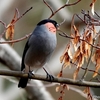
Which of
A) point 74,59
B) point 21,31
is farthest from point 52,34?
point 21,31

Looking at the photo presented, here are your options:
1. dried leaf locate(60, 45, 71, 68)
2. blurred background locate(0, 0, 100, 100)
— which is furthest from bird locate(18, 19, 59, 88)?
blurred background locate(0, 0, 100, 100)

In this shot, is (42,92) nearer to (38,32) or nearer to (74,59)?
(38,32)

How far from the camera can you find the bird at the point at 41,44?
321 cm

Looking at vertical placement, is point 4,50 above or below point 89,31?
below

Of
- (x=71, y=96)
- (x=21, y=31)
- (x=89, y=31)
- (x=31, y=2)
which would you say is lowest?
(x=71, y=96)

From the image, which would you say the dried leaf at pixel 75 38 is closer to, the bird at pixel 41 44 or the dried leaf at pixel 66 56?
the dried leaf at pixel 66 56

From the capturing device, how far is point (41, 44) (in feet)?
10.6

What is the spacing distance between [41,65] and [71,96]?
14.6 feet

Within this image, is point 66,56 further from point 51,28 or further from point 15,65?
point 15,65

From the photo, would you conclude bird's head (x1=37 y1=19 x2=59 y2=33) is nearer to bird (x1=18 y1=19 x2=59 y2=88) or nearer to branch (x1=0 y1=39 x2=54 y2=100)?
bird (x1=18 y1=19 x2=59 y2=88)

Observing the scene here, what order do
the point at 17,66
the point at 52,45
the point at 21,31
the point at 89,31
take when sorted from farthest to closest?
1. the point at 21,31
2. the point at 17,66
3. the point at 52,45
4. the point at 89,31

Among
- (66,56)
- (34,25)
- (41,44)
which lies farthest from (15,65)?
(34,25)

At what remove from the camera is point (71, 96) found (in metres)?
7.72

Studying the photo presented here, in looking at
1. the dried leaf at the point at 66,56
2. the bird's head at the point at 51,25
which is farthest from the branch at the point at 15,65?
the dried leaf at the point at 66,56
